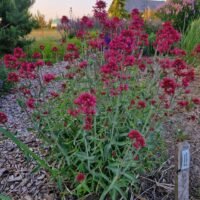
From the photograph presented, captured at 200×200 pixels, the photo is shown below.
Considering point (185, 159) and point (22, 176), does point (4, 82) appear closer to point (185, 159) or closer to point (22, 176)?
point (22, 176)

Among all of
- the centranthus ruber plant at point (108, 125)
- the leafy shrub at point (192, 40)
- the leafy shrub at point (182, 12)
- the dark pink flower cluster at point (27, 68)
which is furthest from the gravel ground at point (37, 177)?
the leafy shrub at point (182, 12)

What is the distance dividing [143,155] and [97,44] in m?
0.78

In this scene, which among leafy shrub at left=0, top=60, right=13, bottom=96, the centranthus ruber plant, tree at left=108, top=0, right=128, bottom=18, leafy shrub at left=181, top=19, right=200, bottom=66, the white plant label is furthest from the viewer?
tree at left=108, top=0, right=128, bottom=18

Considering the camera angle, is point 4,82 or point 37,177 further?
point 4,82

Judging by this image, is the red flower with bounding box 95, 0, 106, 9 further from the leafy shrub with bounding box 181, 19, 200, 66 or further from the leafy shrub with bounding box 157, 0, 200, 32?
the leafy shrub with bounding box 157, 0, 200, 32

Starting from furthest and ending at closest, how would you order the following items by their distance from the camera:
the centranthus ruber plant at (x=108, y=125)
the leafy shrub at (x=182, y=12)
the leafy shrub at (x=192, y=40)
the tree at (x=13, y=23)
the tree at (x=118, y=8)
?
the tree at (x=118, y=8)
the leafy shrub at (x=182, y=12)
the tree at (x=13, y=23)
the leafy shrub at (x=192, y=40)
the centranthus ruber plant at (x=108, y=125)

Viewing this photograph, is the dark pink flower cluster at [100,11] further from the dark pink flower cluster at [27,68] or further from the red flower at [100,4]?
the dark pink flower cluster at [27,68]

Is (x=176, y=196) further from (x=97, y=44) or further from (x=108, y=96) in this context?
(x=97, y=44)

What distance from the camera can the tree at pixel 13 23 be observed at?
739 centimetres

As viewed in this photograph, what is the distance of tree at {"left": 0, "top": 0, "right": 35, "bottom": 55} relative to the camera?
7387mm

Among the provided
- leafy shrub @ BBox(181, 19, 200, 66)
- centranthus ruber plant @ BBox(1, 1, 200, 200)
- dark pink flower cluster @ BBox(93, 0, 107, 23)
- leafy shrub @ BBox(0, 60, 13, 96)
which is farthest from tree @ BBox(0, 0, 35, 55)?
dark pink flower cluster @ BBox(93, 0, 107, 23)

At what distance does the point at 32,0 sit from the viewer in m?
8.79

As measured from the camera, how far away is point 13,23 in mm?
7957

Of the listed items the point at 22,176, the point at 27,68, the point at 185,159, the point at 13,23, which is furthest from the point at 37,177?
the point at 13,23
